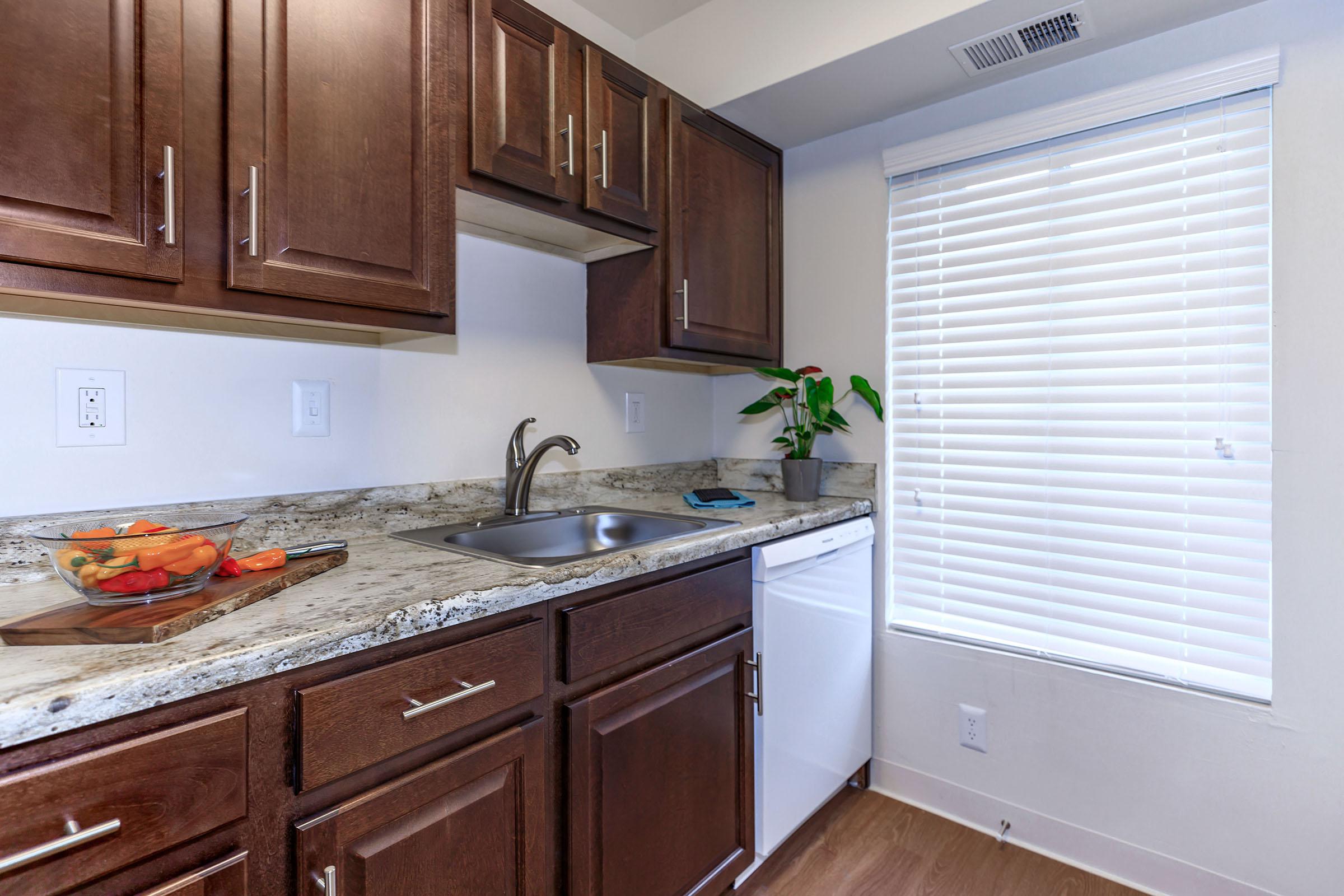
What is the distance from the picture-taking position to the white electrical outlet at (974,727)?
1.96 metres

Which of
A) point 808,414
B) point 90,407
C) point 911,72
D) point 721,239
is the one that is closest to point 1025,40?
point 911,72

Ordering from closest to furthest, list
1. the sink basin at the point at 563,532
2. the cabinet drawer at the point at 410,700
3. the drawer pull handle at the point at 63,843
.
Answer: the drawer pull handle at the point at 63,843
the cabinet drawer at the point at 410,700
the sink basin at the point at 563,532

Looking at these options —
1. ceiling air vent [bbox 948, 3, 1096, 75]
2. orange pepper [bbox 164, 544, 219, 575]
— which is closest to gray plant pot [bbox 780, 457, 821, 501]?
ceiling air vent [bbox 948, 3, 1096, 75]

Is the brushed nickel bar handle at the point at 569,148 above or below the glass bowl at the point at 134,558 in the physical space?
above

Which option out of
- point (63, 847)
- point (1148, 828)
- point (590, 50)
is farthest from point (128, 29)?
point (1148, 828)

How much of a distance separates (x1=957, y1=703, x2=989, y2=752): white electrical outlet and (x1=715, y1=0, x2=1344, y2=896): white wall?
0.07ft

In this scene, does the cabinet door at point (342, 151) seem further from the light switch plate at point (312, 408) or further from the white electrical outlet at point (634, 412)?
the white electrical outlet at point (634, 412)

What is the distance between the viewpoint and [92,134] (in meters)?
0.93

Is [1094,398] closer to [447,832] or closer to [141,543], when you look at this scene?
[447,832]

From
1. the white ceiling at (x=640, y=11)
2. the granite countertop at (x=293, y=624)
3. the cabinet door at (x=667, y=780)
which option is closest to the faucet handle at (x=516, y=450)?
the granite countertop at (x=293, y=624)

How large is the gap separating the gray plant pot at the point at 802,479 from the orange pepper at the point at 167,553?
162 cm

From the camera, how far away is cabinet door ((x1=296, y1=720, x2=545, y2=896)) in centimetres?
88

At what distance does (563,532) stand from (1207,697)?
67.4 inches

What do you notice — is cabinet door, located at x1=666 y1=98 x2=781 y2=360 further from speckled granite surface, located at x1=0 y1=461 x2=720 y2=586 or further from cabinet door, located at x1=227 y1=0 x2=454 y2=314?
cabinet door, located at x1=227 y1=0 x2=454 y2=314
